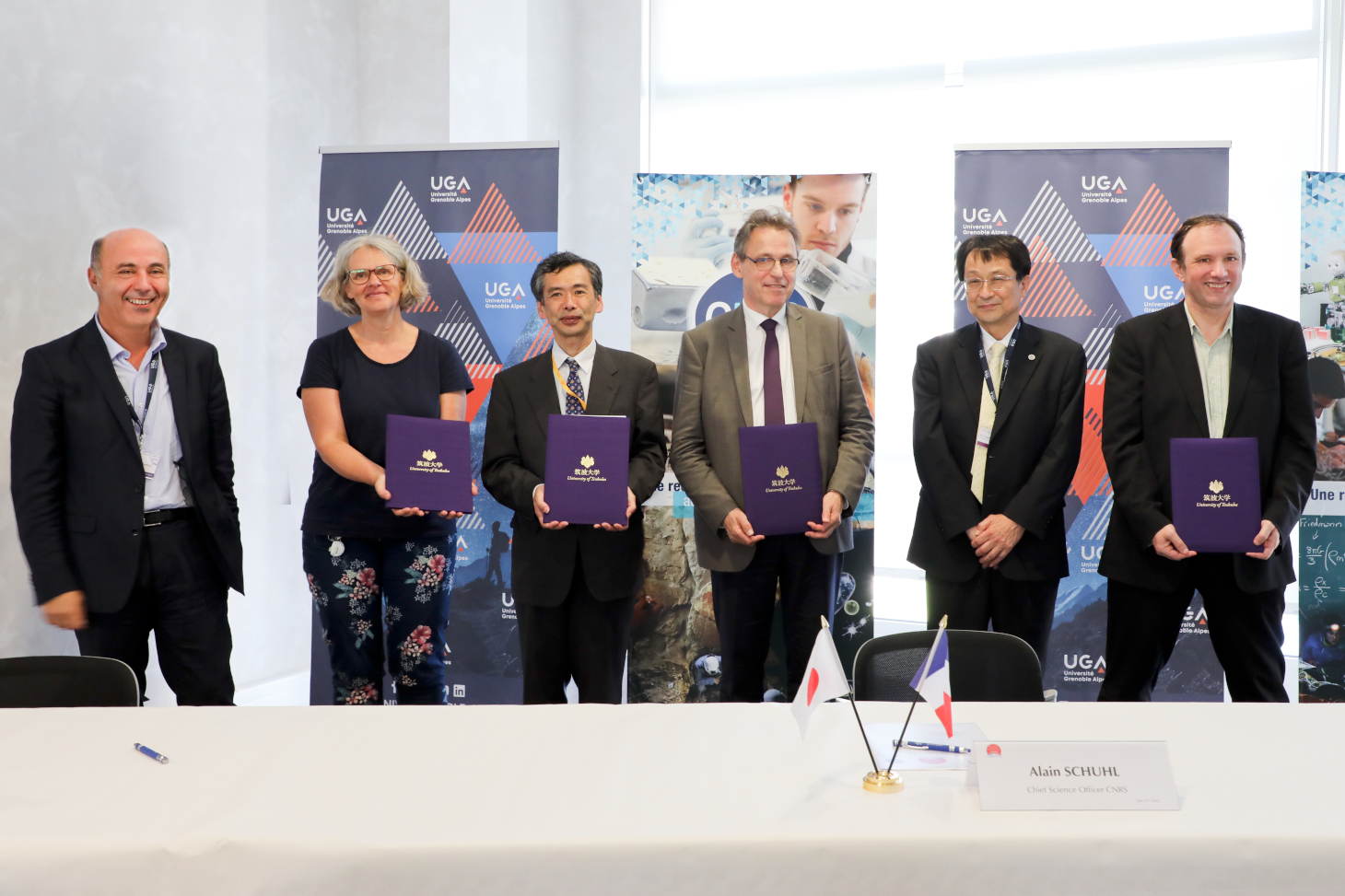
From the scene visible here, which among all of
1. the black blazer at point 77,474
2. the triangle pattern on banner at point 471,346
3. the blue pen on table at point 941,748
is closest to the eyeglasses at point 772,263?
the triangle pattern on banner at point 471,346

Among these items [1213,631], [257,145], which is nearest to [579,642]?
[1213,631]

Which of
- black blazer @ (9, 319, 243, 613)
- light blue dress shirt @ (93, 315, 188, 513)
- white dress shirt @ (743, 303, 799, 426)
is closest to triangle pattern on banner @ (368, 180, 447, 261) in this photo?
light blue dress shirt @ (93, 315, 188, 513)

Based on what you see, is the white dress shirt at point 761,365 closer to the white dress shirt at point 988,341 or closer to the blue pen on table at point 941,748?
the white dress shirt at point 988,341

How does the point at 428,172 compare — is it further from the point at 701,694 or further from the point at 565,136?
the point at 701,694

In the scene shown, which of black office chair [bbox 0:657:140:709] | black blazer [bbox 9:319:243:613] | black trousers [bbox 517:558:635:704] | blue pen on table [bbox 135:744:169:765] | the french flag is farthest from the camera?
black trousers [bbox 517:558:635:704]

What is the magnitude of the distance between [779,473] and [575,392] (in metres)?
0.75

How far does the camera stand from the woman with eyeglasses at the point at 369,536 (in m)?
3.30

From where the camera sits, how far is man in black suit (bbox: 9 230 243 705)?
2.81 m

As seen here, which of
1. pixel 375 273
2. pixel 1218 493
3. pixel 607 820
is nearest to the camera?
pixel 607 820

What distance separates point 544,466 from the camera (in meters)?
3.11

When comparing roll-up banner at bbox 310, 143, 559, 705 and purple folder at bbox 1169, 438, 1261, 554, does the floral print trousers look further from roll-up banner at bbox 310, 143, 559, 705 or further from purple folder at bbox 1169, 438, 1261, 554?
purple folder at bbox 1169, 438, 1261, 554

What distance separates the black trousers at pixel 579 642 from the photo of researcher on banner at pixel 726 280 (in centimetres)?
101

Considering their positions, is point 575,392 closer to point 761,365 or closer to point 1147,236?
point 761,365

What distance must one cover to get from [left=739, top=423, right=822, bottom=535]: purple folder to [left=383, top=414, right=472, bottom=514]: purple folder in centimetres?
95
